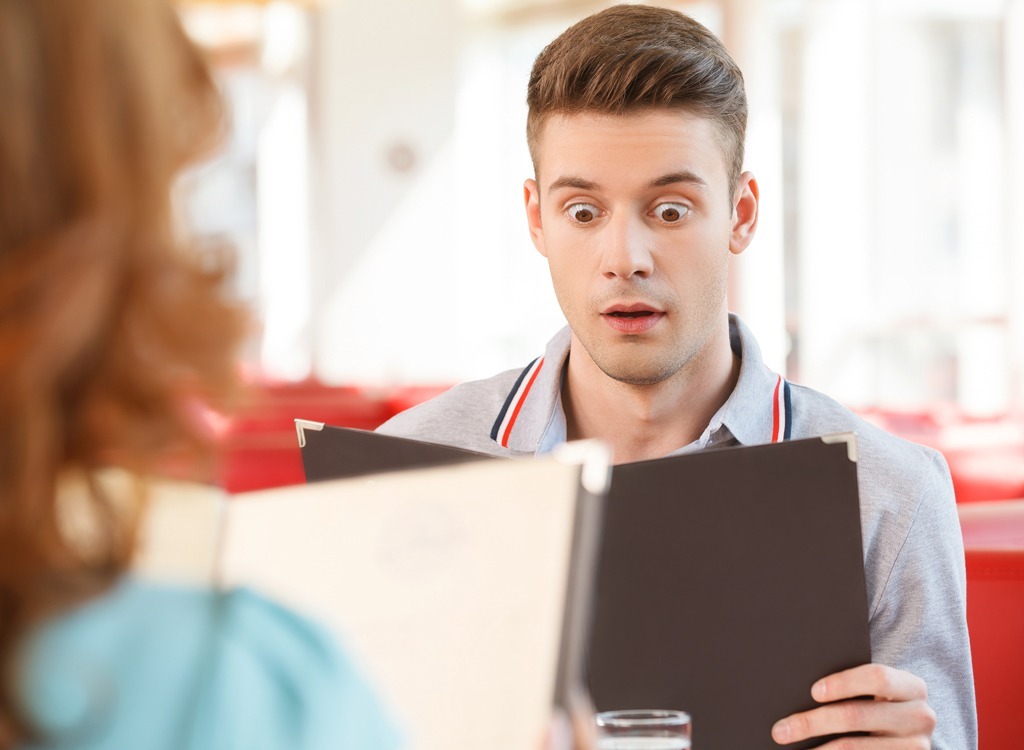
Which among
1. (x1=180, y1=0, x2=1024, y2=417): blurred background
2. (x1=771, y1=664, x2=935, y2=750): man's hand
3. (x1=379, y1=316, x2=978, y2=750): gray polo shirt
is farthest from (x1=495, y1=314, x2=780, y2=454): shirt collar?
(x1=180, y1=0, x2=1024, y2=417): blurred background

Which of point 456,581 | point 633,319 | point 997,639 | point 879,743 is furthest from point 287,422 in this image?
point 456,581

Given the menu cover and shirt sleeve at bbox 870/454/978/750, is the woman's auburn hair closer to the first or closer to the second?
the menu cover

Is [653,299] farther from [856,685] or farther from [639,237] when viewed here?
[856,685]

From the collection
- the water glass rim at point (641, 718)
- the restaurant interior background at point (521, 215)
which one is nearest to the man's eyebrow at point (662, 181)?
the water glass rim at point (641, 718)

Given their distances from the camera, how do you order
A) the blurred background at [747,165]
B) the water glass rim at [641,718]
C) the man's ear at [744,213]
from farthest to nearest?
the blurred background at [747,165] → the man's ear at [744,213] → the water glass rim at [641,718]

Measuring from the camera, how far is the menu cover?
106 cm

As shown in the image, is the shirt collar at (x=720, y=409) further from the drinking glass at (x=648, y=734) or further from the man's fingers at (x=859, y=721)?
the drinking glass at (x=648, y=734)

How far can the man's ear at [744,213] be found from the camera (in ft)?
5.95

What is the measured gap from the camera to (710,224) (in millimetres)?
1670

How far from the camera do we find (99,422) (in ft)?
1.91

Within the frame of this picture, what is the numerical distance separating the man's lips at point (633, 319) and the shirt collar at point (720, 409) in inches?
5.2

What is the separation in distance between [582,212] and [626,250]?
9 centimetres

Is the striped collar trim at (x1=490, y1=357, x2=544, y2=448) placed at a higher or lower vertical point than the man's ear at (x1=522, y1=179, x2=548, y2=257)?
lower

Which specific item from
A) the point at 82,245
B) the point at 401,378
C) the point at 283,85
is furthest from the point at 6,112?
the point at 283,85
